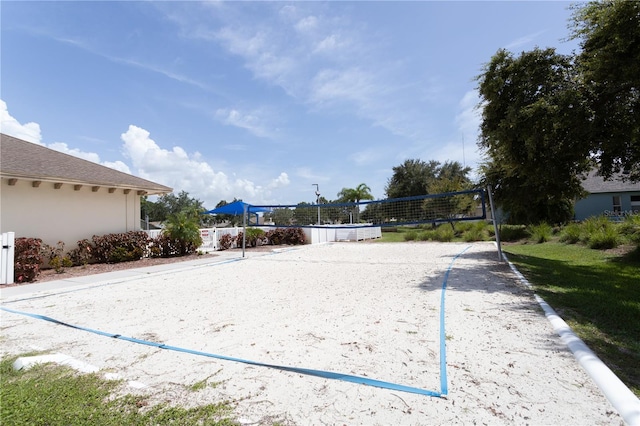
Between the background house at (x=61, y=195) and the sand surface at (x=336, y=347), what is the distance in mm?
4376

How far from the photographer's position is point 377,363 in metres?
2.83

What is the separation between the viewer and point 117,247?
10.3m

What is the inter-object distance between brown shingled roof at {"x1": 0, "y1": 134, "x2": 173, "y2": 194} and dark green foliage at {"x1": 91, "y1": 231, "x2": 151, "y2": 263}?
67.2 inches

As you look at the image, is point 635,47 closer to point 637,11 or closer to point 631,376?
point 637,11

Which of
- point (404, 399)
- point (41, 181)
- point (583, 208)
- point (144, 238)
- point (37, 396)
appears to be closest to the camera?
point (404, 399)

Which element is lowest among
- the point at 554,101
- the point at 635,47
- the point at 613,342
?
the point at 613,342

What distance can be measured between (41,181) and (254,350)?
9.38 metres

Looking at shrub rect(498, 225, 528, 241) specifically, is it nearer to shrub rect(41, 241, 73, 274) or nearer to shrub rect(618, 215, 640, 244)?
shrub rect(618, 215, 640, 244)

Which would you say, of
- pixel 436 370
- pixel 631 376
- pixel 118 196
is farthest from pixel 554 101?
pixel 118 196

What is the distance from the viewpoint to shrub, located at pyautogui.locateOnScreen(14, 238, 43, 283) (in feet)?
24.5

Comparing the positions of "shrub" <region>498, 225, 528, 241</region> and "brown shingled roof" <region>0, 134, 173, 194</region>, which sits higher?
"brown shingled roof" <region>0, 134, 173, 194</region>

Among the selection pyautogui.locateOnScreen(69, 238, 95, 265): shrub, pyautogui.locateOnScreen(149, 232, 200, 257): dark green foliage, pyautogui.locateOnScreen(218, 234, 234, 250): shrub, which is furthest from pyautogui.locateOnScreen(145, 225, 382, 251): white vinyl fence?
pyautogui.locateOnScreen(69, 238, 95, 265): shrub

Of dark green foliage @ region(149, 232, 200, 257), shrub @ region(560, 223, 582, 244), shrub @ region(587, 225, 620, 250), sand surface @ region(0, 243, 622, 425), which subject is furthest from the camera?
shrub @ region(560, 223, 582, 244)

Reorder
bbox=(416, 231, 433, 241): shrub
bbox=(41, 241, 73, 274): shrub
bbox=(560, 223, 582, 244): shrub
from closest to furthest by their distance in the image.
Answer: bbox=(41, 241, 73, 274): shrub → bbox=(560, 223, 582, 244): shrub → bbox=(416, 231, 433, 241): shrub
